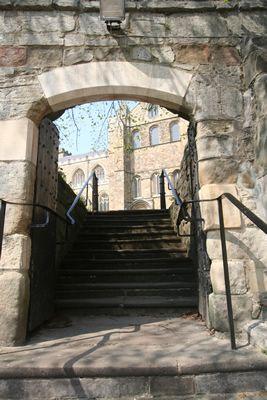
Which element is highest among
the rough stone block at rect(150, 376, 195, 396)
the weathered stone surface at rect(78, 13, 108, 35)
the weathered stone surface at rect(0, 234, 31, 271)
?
the weathered stone surface at rect(78, 13, 108, 35)

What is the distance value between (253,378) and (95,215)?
5676mm

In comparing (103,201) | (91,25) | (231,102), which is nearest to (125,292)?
(231,102)

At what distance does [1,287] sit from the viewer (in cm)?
282

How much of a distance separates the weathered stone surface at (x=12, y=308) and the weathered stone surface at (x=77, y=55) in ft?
6.71

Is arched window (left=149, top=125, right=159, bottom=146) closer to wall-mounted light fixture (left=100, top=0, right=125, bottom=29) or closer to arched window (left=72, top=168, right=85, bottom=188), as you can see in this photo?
arched window (left=72, top=168, right=85, bottom=188)

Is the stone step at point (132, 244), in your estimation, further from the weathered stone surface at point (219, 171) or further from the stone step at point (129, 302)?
the weathered stone surface at point (219, 171)

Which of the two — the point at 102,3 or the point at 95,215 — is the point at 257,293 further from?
the point at 95,215

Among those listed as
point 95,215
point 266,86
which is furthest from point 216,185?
point 95,215

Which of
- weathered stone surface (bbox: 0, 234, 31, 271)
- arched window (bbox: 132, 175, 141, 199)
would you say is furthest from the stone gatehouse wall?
arched window (bbox: 132, 175, 141, 199)

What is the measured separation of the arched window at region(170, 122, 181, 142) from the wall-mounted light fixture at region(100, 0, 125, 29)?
27746 mm

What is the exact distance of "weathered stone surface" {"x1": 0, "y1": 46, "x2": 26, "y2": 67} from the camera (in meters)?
3.35

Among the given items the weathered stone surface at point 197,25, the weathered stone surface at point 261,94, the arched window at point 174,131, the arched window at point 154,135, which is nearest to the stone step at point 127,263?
the weathered stone surface at point 261,94

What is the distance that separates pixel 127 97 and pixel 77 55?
623 millimetres

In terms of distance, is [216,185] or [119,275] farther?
[119,275]
